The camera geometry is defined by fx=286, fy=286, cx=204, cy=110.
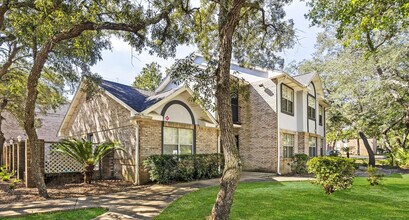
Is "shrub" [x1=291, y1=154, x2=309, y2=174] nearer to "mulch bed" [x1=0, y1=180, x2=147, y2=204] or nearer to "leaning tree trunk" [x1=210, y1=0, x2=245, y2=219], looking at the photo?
"mulch bed" [x1=0, y1=180, x2=147, y2=204]

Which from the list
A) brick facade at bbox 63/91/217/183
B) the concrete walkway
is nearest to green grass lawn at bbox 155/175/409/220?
the concrete walkway

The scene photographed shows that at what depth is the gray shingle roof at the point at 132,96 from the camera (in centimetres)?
1341

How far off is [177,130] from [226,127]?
8.08 m

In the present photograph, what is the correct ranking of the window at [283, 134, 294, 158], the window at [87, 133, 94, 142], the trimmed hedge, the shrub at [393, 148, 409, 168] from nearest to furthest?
the trimmed hedge < the window at [87, 133, 94, 142] < the window at [283, 134, 294, 158] < the shrub at [393, 148, 409, 168]

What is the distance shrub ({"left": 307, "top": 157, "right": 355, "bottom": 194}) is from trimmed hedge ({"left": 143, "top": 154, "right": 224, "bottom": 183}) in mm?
5650

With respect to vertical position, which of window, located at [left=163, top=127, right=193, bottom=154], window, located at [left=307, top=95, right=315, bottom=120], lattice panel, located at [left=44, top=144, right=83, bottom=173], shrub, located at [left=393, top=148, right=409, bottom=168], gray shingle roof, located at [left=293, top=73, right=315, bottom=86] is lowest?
shrub, located at [left=393, top=148, right=409, bottom=168]

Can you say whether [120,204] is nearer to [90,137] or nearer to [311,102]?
[90,137]

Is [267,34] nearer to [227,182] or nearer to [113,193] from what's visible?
[227,182]

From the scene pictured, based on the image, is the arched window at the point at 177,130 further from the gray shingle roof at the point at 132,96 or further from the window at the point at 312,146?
the window at the point at 312,146

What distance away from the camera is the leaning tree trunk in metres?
6.08

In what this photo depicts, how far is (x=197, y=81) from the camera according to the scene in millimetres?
7938

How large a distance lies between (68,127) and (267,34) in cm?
1518

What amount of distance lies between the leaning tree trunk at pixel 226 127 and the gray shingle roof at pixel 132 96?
7.12 meters

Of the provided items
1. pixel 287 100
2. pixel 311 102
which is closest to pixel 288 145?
pixel 287 100
